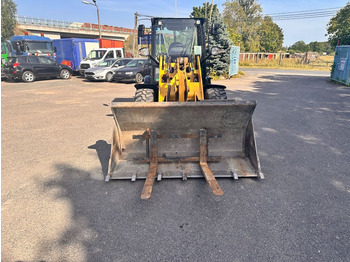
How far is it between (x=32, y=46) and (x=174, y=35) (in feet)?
64.4

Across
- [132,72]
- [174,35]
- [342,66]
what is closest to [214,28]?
[174,35]

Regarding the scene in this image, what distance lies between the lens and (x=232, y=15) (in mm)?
49750

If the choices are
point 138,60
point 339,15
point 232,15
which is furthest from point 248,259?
point 232,15

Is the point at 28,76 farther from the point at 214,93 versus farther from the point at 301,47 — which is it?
the point at 301,47

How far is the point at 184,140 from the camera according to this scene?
4.56 metres

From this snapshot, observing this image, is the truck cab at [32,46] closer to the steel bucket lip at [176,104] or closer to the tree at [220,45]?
the tree at [220,45]

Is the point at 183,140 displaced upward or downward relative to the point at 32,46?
downward

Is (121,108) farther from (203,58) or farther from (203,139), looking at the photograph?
(203,58)

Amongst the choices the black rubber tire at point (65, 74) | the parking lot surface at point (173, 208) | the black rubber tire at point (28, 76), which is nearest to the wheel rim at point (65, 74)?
the black rubber tire at point (65, 74)

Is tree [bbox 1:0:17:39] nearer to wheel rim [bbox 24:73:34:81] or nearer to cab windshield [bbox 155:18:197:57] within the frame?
wheel rim [bbox 24:73:34:81]

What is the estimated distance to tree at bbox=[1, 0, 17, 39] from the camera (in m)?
43.5

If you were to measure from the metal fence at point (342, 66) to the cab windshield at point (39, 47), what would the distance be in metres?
22.8

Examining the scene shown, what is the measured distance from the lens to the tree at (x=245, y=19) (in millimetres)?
49312

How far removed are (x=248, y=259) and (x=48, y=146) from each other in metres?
5.09
